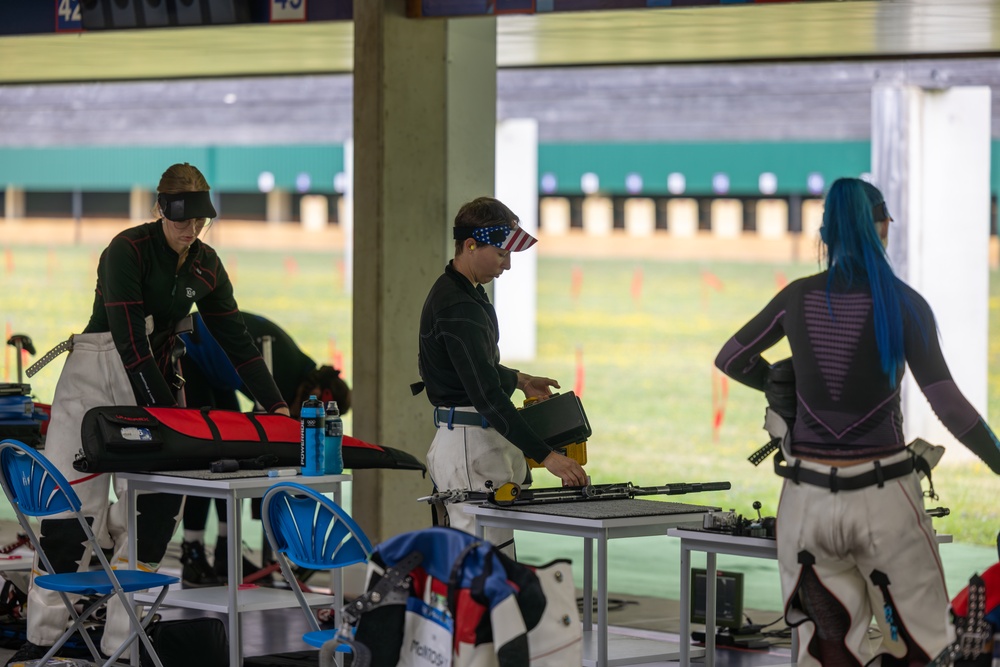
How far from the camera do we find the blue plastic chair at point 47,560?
420 cm

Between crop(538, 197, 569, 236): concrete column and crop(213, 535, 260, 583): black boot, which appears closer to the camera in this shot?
crop(213, 535, 260, 583): black boot

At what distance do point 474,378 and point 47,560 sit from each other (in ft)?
4.72

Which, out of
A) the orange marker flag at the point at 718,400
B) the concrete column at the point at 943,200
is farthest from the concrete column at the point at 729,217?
the concrete column at the point at 943,200

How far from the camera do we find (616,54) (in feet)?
24.4

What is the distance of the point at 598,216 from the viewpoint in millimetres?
19719

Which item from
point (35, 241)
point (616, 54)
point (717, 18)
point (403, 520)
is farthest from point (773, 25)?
point (35, 241)

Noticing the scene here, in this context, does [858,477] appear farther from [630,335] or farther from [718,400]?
[630,335]

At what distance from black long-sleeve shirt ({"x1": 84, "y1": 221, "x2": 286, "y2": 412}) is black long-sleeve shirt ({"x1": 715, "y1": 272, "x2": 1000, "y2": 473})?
2241mm

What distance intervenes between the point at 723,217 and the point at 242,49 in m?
11.9

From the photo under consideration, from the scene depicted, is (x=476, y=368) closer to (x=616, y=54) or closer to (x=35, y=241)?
(x=616, y=54)

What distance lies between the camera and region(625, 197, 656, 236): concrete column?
63.6 ft

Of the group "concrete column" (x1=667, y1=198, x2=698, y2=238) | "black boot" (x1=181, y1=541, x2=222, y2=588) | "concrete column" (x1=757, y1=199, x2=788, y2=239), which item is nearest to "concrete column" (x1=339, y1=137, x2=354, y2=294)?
"black boot" (x1=181, y1=541, x2=222, y2=588)

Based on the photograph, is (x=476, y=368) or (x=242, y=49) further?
(x=242, y=49)

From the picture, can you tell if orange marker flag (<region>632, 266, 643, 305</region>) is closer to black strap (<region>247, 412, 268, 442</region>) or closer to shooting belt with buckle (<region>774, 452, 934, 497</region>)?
black strap (<region>247, 412, 268, 442</region>)
